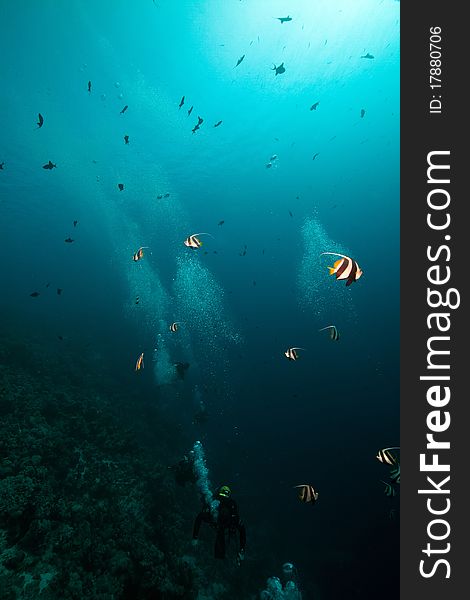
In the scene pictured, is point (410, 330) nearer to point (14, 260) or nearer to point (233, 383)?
point (233, 383)

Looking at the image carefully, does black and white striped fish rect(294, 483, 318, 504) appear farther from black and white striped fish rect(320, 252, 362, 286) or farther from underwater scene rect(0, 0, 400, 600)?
black and white striped fish rect(320, 252, 362, 286)

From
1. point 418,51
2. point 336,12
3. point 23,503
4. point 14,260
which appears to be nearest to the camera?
point 418,51

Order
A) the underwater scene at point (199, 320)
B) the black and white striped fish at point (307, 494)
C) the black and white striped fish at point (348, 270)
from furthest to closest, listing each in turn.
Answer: the underwater scene at point (199, 320)
the black and white striped fish at point (307, 494)
the black and white striped fish at point (348, 270)

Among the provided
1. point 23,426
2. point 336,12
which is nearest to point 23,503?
point 23,426

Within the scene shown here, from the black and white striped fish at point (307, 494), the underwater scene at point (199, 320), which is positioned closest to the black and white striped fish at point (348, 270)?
the underwater scene at point (199, 320)

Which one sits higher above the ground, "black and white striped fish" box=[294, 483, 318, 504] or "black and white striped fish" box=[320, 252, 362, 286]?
"black and white striped fish" box=[320, 252, 362, 286]

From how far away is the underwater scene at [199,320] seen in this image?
7480mm

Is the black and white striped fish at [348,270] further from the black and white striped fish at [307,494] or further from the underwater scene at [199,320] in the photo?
the black and white striped fish at [307,494]

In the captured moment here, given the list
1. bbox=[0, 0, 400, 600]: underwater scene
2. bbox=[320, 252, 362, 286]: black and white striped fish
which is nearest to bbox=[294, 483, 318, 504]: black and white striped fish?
bbox=[0, 0, 400, 600]: underwater scene

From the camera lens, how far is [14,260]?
6594cm

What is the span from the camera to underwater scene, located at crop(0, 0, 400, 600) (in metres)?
7.48

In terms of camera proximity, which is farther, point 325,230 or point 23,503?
point 325,230

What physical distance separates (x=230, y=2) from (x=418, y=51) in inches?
864

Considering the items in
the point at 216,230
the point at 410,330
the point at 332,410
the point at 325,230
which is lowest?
the point at 410,330
